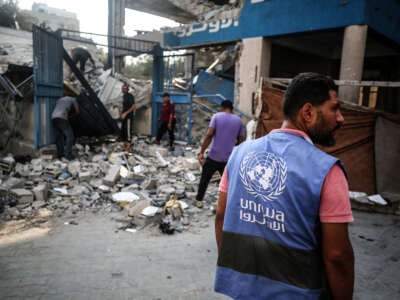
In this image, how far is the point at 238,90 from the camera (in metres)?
9.75

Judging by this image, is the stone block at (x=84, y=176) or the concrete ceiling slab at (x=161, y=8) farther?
the concrete ceiling slab at (x=161, y=8)

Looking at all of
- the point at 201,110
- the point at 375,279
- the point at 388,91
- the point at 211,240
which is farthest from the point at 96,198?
the point at 388,91

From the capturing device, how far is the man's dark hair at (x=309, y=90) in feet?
3.98

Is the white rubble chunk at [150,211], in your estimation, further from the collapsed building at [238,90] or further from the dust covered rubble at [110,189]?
the collapsed building at [238,90]

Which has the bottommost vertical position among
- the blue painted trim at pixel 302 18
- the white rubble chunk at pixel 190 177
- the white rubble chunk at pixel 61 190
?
the white rubble chunk at pixel 61 190

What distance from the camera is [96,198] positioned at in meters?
5.32

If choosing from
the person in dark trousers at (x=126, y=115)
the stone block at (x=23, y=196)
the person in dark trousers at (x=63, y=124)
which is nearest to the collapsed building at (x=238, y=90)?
the stone block at (x=23, y=196)

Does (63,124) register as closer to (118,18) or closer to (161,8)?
(118,18)

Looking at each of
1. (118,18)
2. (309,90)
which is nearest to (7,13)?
(118,18)

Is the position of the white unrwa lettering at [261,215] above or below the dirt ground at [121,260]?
above

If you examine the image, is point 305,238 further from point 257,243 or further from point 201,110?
point 201,110

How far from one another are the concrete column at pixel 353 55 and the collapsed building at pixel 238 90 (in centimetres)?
2

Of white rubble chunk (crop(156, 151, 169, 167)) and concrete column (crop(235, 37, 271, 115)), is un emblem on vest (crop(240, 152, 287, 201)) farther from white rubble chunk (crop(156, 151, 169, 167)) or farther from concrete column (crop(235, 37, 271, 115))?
concrete column (crop(235, 37, 271, 115))

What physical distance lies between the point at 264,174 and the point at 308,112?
0.31 meters
